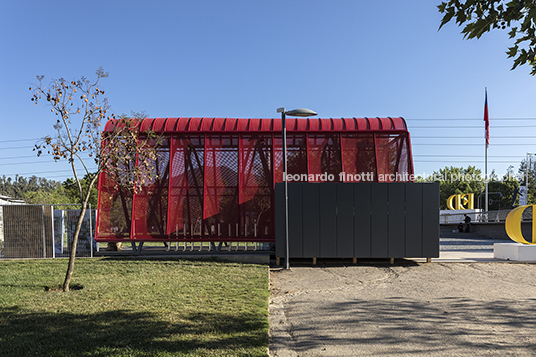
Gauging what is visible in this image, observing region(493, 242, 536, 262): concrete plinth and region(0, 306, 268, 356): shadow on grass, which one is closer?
region(0, 306, 268, 356): shadow on grass

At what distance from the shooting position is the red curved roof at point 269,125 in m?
13.6

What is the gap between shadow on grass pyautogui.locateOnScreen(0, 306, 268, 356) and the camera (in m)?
4.20

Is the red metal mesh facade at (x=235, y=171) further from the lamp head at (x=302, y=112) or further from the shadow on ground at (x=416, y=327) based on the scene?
the shadow on ground at (x=416, y=327)

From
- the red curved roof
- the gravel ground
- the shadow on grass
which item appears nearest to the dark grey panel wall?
the gravel ground

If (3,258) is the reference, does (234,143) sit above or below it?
above

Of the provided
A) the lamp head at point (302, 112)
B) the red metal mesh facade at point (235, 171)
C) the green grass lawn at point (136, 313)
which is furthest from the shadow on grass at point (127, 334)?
the red metal mesh facade at point (235, 171)

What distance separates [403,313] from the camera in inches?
240

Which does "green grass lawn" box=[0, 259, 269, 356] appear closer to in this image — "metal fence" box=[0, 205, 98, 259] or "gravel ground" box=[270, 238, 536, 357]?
"gravel ground" box=[270, 238, 536, 357]

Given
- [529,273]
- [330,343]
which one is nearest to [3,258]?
[330,343]

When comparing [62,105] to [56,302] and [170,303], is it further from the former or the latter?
[170,303]

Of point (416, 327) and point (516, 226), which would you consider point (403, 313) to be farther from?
point (516, 226)

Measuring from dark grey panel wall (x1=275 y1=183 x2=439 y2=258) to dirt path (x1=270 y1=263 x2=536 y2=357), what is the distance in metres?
1.39

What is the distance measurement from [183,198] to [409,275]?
343 inches

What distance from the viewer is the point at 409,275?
9891mm
